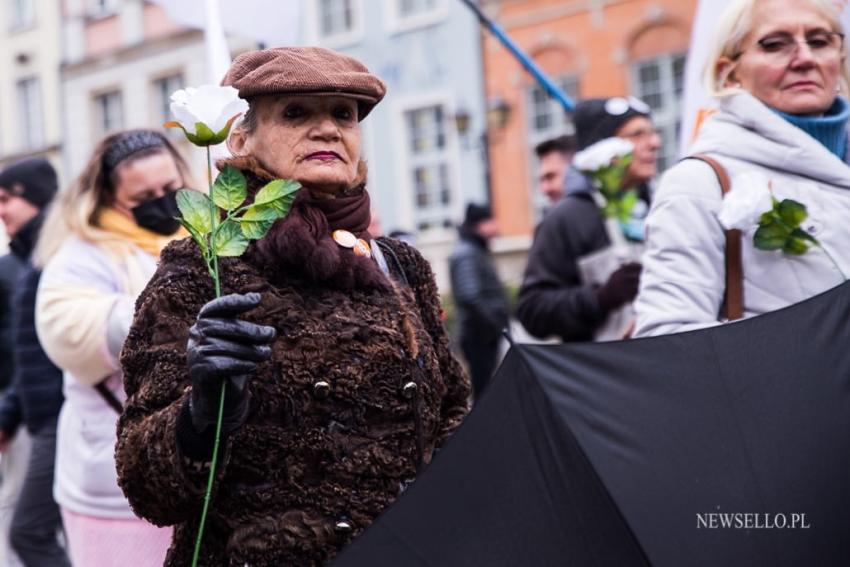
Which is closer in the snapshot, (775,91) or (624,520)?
(624,520)

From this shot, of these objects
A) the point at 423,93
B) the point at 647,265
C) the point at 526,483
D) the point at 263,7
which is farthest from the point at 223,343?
the point at 423,93

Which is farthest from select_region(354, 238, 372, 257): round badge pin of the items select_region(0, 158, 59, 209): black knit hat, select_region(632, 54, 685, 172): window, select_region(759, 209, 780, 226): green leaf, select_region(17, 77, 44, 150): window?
select_region(17, 77, 44, 150): window

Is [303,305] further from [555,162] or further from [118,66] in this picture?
[118,66]

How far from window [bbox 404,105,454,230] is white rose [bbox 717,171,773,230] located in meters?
20.2

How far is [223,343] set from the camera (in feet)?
7.32

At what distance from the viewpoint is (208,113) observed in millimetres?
2270

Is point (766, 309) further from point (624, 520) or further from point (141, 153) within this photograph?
point (141, 153)

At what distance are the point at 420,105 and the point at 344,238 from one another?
68.6ft

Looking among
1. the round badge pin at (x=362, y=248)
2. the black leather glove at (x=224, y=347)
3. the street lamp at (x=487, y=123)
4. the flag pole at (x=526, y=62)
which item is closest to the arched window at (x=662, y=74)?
the street lamp at (x=487, y=123)

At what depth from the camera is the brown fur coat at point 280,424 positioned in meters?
2.47

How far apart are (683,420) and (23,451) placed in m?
3.85

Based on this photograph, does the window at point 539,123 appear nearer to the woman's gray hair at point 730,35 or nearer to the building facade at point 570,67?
the building facade at point 570,67

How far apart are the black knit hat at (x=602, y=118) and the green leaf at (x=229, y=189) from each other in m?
3.47

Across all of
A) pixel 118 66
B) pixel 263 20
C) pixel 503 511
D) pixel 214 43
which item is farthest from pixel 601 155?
pixel 118 66
